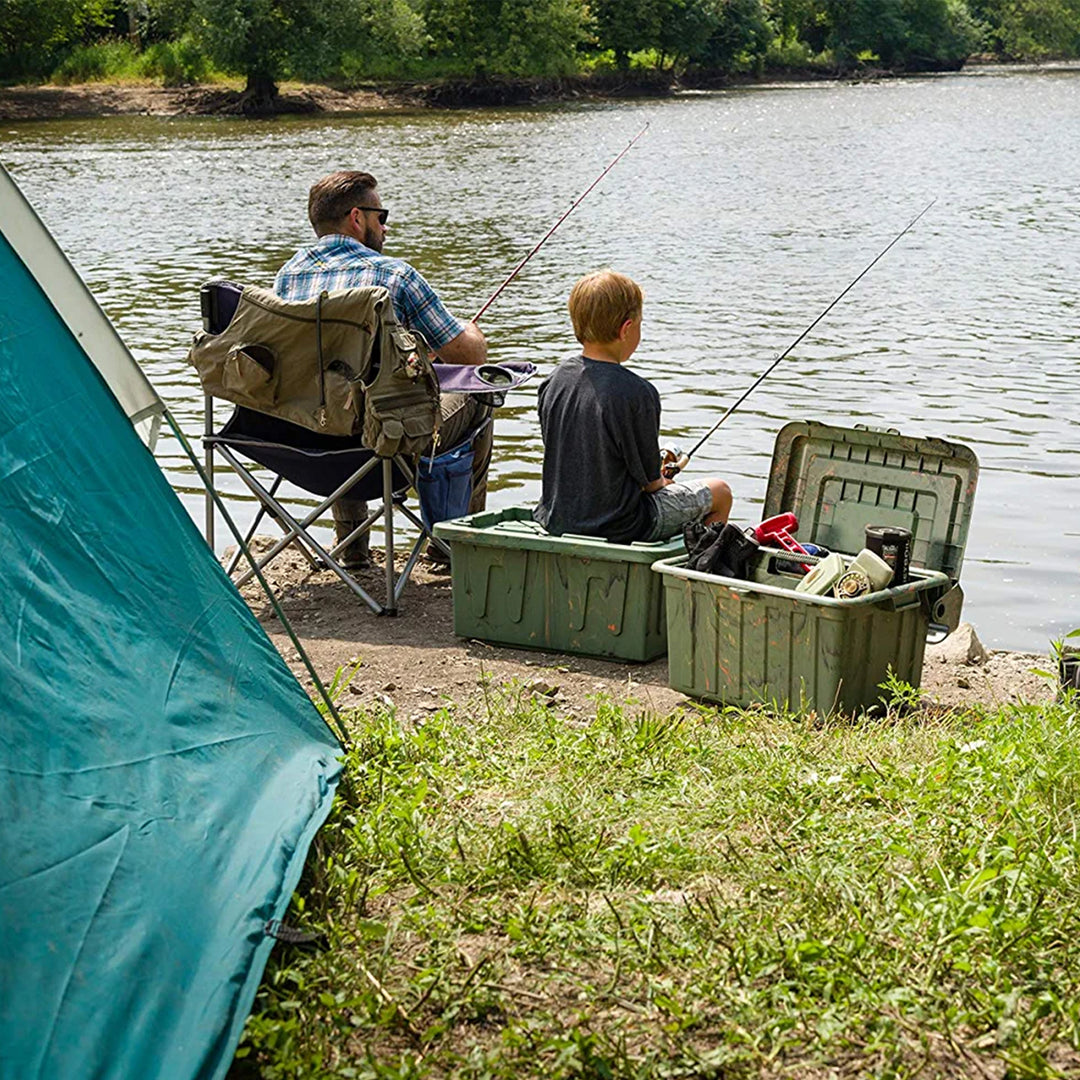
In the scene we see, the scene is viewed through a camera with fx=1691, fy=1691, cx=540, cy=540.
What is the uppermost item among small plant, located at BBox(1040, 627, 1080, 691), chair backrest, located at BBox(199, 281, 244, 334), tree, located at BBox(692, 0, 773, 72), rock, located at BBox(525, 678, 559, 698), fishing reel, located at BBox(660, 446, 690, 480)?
chair backrest, located at BBox(199, 281, 244, 334)

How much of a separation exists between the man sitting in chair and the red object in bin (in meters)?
1.32

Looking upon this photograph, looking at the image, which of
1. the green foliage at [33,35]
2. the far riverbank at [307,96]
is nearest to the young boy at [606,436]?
the far riverbank at [307,96]

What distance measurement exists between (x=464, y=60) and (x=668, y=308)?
42.3 m

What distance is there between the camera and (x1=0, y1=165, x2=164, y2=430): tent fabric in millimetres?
3113

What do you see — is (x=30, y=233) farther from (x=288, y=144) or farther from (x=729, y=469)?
(x=288, y=144)

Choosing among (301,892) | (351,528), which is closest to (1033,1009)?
(301,892)

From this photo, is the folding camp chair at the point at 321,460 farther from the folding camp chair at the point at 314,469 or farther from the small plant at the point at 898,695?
the small plant at the point at 898,695

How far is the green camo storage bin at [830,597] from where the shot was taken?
4.31 metres

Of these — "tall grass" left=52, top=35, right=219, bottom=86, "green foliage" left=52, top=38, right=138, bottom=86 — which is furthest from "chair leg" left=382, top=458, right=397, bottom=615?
"tall grass" left=52, top=35, right=219, bottom=86

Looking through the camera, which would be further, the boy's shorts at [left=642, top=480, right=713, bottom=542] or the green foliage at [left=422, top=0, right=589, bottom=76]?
the green foliage at [left=422, top=0, right=589, bottom=76]

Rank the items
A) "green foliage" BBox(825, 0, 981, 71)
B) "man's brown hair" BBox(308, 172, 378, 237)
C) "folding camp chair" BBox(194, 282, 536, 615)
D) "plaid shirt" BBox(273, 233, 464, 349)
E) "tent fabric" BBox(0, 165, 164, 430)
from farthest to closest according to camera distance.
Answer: "green foliage" BBox(825, 0, 981, 71), "man's brown hair" BBox(308, 172, 378, 237), "plaid shirt" BBox(273, 233, 464, 349), "folding camp chair" BBox(194, 282, 536, 615), "tent fabric" BBox(0, 165, 164, 430)

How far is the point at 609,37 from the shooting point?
205 feet

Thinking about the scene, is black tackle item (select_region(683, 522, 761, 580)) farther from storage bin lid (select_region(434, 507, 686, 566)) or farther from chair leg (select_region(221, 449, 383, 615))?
chair leg (select_region(221, 449, 383, 615))

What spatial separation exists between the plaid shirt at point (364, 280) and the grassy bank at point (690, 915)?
2.33 m
